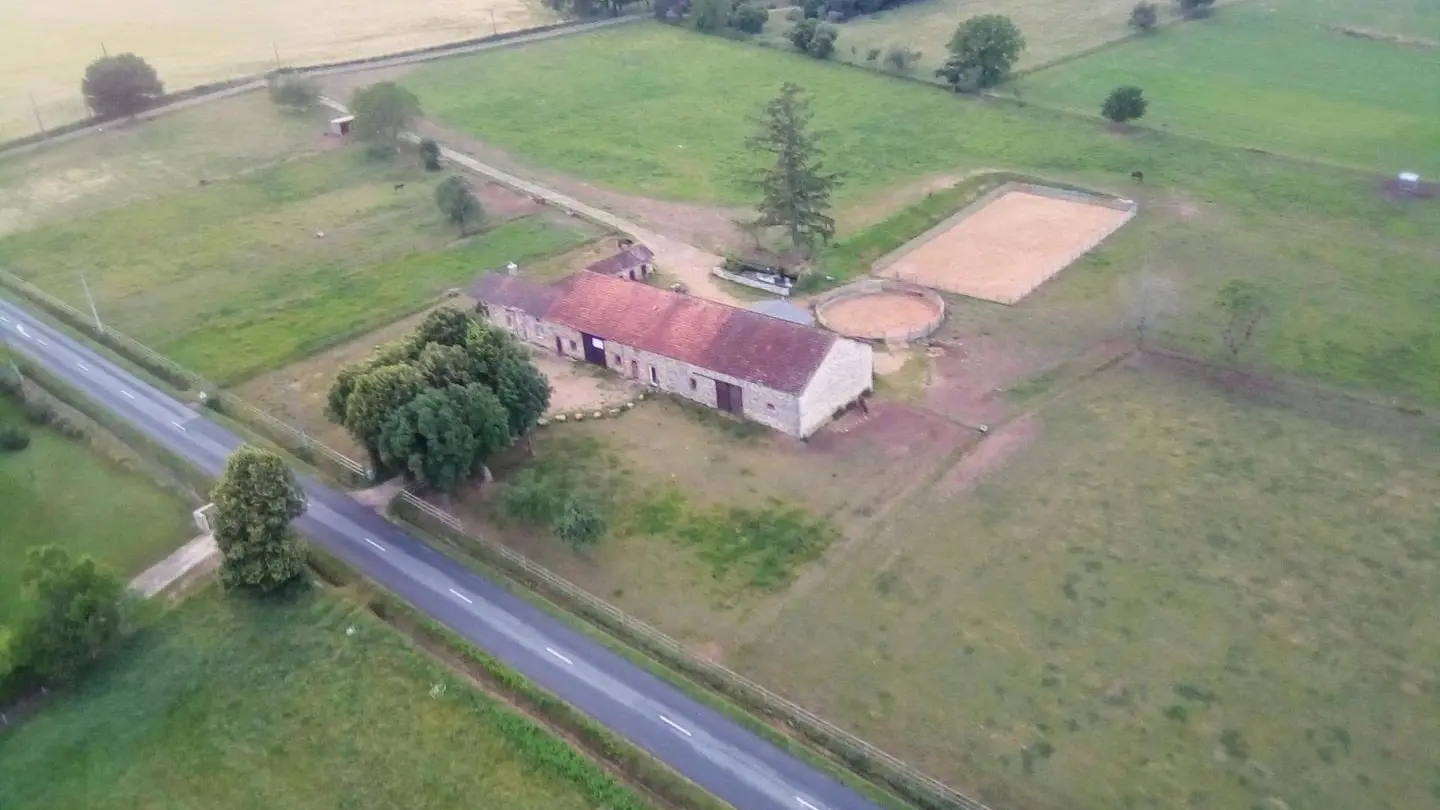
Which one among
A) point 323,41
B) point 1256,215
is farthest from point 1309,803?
point 323,41

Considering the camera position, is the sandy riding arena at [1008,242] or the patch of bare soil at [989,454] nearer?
the patch of bare soil at [989,454]

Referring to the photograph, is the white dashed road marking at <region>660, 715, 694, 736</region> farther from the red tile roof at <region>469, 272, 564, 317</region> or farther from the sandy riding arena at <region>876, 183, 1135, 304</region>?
the sandy riding arena at <region>876, 183, 1135, 304</region>

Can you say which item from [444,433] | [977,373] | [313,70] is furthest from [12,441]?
[313,70]

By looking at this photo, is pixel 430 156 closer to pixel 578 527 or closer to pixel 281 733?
pixel 578 527

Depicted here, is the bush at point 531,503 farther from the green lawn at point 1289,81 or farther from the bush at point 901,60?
the bush at point 901,60

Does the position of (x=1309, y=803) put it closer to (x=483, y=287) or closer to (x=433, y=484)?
(x=433, y=484)

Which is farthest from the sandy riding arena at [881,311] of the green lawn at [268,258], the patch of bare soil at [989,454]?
the green lawn at [268,258]

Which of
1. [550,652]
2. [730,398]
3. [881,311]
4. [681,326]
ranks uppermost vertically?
[681,326]
